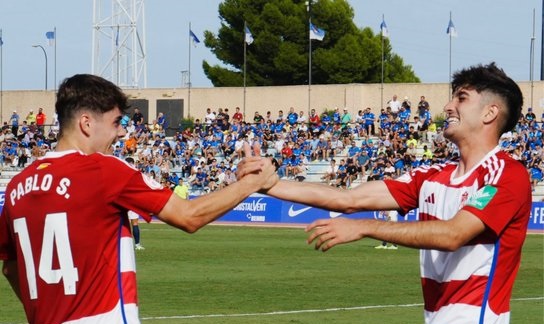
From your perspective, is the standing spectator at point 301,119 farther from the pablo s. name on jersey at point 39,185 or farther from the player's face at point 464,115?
the pablo s. name on jersey at point 39,185

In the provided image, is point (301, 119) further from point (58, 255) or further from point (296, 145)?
point (58, 255)

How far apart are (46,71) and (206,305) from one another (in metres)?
68.9

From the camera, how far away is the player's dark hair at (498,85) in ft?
20.0

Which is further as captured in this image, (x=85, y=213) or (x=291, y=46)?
(x=291, y=46)

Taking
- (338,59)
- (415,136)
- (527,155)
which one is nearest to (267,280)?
(527,155)

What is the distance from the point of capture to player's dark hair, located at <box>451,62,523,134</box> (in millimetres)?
6094

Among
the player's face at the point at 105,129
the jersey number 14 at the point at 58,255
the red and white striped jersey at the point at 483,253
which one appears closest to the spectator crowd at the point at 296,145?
the red and white striped jersey at the point at 483,253

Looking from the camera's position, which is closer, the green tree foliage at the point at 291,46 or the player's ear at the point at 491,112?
the player's ear at the point at 491,112

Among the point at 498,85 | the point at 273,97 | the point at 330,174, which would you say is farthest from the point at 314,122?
the point at 498,85

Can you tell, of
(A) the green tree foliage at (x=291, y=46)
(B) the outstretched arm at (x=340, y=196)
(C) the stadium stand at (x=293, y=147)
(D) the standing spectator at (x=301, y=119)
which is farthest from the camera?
(A) the green tree foliage at (x=291, y=46)

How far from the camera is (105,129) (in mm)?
5652

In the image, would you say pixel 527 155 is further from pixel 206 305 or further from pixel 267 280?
pixel 206 305

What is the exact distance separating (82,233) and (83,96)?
0.71m

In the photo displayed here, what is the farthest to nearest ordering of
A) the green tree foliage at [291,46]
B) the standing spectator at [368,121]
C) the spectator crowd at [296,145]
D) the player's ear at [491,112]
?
the green tree foliage at [291,46]
the standing spectator at [368,121]
the spectator crowd at [296,145]
the player's ear at [491,112]
